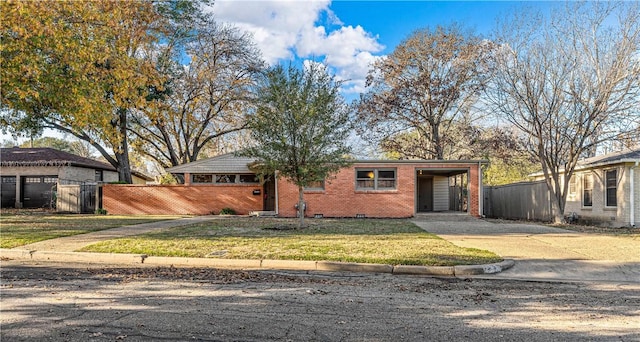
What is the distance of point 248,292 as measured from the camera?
20.1 ft

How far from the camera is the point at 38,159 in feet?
95.1

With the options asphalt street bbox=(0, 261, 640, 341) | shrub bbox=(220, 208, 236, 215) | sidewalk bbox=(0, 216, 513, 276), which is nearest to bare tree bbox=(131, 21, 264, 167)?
shrub bbox=(220, 208, 236, 215)

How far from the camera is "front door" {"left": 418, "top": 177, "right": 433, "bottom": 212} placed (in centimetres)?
2781

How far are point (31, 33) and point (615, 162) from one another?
21.3 metres

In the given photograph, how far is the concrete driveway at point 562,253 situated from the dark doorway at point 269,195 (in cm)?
1209

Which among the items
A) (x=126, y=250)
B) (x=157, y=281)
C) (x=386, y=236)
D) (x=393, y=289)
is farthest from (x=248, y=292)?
(x=386, y=236)

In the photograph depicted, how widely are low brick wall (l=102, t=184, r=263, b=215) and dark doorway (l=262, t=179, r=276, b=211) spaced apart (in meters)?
0.47

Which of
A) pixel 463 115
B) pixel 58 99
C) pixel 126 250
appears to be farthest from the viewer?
pixel 463 115

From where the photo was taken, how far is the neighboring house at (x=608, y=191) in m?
17.6

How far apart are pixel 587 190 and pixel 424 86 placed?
12.8m

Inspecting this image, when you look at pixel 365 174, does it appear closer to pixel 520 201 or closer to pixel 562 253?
pixel 520 201

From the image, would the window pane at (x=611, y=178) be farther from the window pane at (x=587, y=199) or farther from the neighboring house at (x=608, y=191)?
the window pane at (x=587, y=199)

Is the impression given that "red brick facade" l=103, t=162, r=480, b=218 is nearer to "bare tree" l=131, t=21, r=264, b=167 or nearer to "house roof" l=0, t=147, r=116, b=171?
"bare tree" l=131, t=21, r=264, b=167

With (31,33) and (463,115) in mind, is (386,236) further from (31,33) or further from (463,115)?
(463,115)
